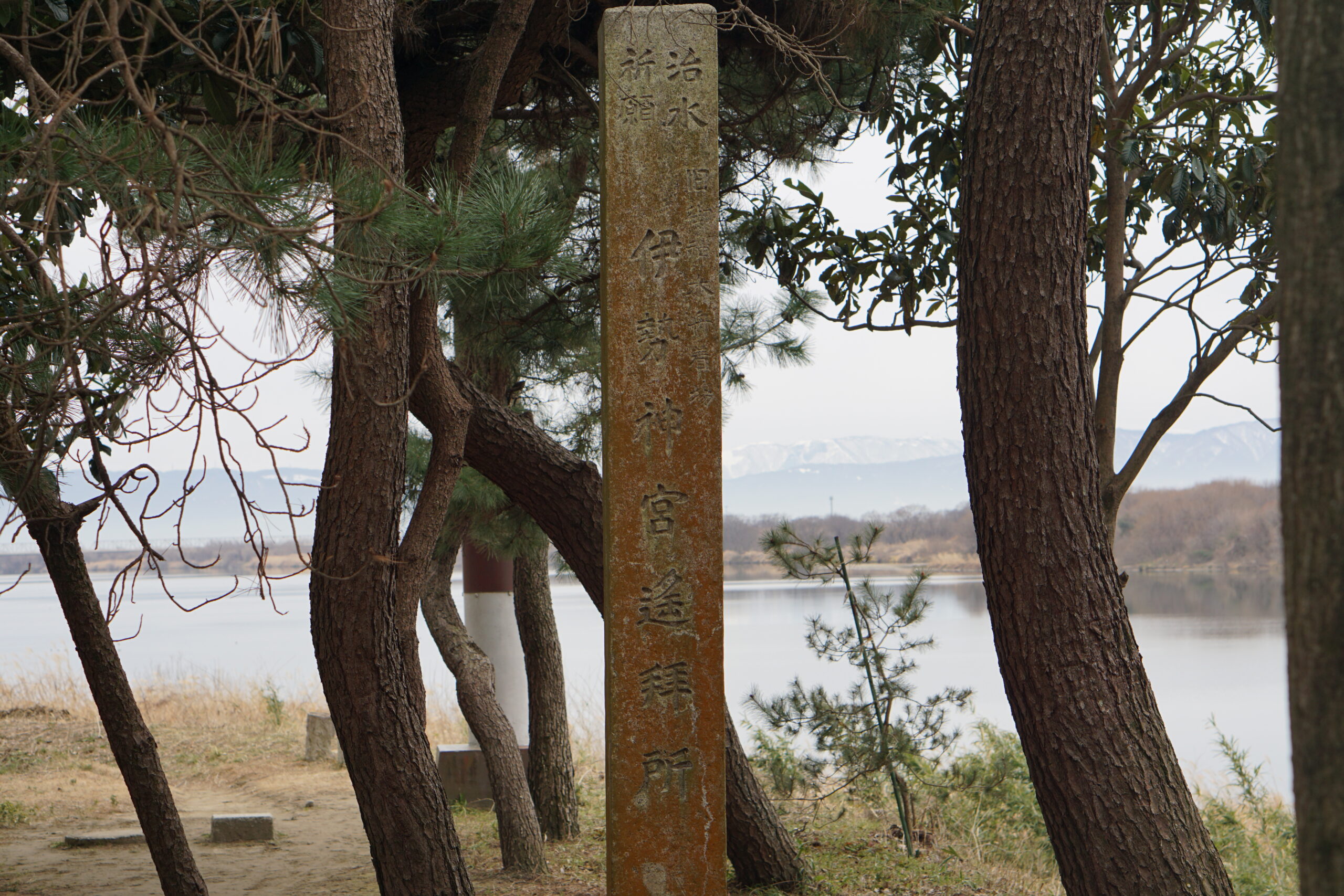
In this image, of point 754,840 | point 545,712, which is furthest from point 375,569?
point 545,712

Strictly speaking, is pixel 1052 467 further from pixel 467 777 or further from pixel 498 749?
pixel 467 777

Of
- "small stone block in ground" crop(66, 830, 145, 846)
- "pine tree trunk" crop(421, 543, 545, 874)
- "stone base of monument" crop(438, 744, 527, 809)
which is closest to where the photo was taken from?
"pine tree trunk" crop(421, 543, 545, 874)

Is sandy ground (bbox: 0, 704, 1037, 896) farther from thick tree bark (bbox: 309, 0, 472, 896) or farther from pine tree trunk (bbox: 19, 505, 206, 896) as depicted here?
thick tree bark (bbox: 309, 0, 472, 896)

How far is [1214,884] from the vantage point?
217 cm

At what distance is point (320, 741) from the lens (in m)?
6.65

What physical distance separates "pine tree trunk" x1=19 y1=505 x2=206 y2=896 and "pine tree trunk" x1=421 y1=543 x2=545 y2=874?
42.9 inches

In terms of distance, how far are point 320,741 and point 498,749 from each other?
314 centimetres

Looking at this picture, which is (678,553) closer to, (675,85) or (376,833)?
(675,85)

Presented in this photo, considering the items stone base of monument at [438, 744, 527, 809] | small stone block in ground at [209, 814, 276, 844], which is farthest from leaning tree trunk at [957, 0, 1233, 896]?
small stone block in ground at [209, 814, 276, 844]

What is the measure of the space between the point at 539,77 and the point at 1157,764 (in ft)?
8.95

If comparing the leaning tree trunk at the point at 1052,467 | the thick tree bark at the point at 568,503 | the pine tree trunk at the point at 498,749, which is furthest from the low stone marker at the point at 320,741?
the leaning tree trunk at the point at 1052,467

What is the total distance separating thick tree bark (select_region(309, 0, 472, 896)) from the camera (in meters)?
2.44

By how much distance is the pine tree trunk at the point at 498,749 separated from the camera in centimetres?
393

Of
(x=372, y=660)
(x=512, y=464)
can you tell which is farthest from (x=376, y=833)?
(x=512, y=464)
